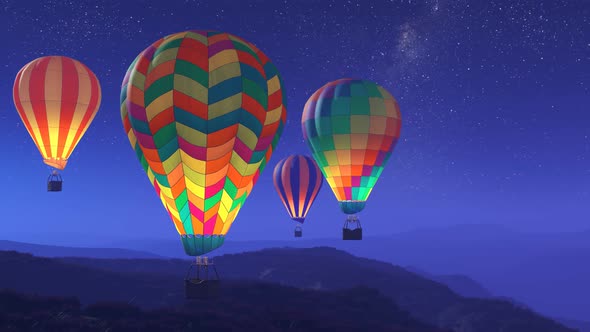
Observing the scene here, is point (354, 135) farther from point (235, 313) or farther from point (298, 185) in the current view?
point (235, 313)

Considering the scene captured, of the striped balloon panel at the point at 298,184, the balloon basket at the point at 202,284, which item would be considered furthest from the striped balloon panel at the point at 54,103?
the striped balloon panel at the point at 298,184

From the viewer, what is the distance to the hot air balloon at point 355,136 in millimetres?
30234

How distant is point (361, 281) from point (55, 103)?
3486 inches

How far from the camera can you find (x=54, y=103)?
30.8 meters

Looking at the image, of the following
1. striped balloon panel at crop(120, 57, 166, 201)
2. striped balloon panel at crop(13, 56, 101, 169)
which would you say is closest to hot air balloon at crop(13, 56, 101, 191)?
striped balloon panel at crop(13, 56, 101, 169)

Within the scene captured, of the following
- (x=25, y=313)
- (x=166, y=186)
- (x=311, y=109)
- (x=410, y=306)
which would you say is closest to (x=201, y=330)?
(x=25, y=313)

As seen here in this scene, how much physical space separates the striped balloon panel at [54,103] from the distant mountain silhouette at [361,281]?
59.3 m

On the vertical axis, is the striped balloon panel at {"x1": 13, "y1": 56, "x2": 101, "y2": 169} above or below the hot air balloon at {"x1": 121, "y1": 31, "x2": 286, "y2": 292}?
above

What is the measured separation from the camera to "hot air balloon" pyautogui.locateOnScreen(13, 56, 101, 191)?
30422 millimetres

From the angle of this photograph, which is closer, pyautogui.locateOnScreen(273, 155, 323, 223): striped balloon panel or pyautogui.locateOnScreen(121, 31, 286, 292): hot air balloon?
pyautogui.locateOnScreen(121, 31, 286, 292): hot air balloon

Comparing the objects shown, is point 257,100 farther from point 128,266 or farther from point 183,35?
point 128,266

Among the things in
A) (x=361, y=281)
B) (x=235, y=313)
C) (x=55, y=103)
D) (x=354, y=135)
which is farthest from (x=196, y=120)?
(x=361, y=281)

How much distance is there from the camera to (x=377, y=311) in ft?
260

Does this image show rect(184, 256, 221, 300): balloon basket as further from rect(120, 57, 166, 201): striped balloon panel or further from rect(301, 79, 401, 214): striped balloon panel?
rect(301, 79, 401, 214): striped balloon panel
